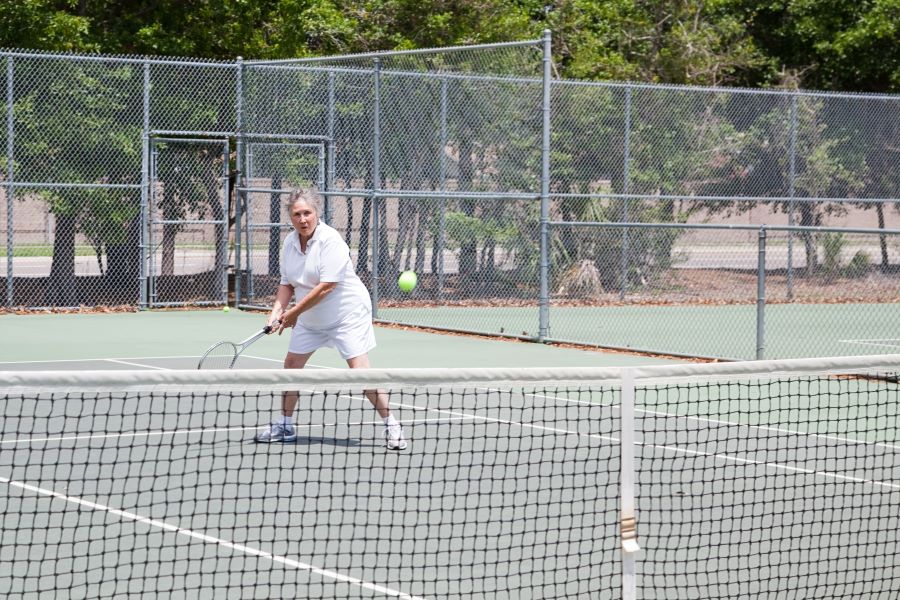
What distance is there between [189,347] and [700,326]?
641 centimetres

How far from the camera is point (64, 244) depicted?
58.0 ft

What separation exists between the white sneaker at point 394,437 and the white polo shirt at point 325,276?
792 millimetres

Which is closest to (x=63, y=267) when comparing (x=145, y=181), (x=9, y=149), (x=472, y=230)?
(x=145, y=181)

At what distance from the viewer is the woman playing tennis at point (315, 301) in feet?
26.8

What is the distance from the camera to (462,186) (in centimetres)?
1616

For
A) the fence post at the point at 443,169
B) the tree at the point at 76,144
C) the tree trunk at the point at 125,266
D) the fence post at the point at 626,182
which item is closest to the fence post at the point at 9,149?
the tree at the point at 76,144

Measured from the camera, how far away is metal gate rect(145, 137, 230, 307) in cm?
1789

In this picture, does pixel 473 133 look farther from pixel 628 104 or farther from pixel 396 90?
pixel 628 104

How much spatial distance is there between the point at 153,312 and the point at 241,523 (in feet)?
39.3

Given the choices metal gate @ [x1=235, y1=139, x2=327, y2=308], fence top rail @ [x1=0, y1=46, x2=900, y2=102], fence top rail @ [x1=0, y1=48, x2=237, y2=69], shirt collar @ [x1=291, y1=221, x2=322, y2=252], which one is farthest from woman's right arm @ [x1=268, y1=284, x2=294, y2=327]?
metal gate @ [x1=235, y1=139, x2=327, y2=308]

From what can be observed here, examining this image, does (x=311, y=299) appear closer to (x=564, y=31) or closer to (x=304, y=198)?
(x=304, y=198)

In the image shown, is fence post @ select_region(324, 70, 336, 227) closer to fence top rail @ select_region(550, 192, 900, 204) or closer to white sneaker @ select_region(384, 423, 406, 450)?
fence top rail @ select_region(550, 192, 900, 204)

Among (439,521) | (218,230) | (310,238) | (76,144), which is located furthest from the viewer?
(218,230)

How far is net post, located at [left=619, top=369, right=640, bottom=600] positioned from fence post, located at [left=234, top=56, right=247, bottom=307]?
46.2ft
